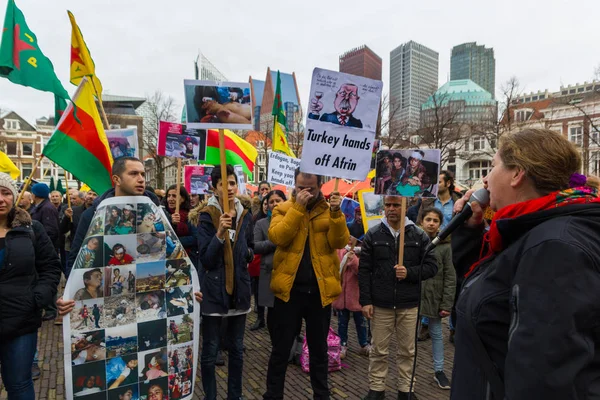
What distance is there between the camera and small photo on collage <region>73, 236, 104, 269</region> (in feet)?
9.25

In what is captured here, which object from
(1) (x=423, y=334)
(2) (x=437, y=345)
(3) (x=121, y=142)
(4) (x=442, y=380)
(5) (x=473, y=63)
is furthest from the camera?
(5) (x=473, y=63)

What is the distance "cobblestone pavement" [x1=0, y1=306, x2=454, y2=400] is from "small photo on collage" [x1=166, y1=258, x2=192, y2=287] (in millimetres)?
1561

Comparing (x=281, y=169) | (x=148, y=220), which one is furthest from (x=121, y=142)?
(x=281, y=169)

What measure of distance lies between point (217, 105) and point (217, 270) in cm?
146

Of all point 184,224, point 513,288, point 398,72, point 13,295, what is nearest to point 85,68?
point 184,224

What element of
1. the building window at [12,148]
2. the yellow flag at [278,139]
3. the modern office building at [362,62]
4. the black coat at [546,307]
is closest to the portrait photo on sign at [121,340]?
the black coat at [546,307]

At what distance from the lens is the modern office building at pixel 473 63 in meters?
162

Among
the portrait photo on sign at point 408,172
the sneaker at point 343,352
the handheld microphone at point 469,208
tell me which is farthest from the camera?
the sneaker at point 343,352

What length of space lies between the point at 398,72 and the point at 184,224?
81769mm

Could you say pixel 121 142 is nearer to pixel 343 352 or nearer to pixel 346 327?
pixel 346 327

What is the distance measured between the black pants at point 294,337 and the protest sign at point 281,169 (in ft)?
14.9

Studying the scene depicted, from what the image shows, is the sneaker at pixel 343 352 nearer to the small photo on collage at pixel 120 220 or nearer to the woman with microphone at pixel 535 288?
the small photo on collage at pixel 120 220

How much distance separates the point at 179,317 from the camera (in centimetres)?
318

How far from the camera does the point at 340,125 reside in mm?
3533
